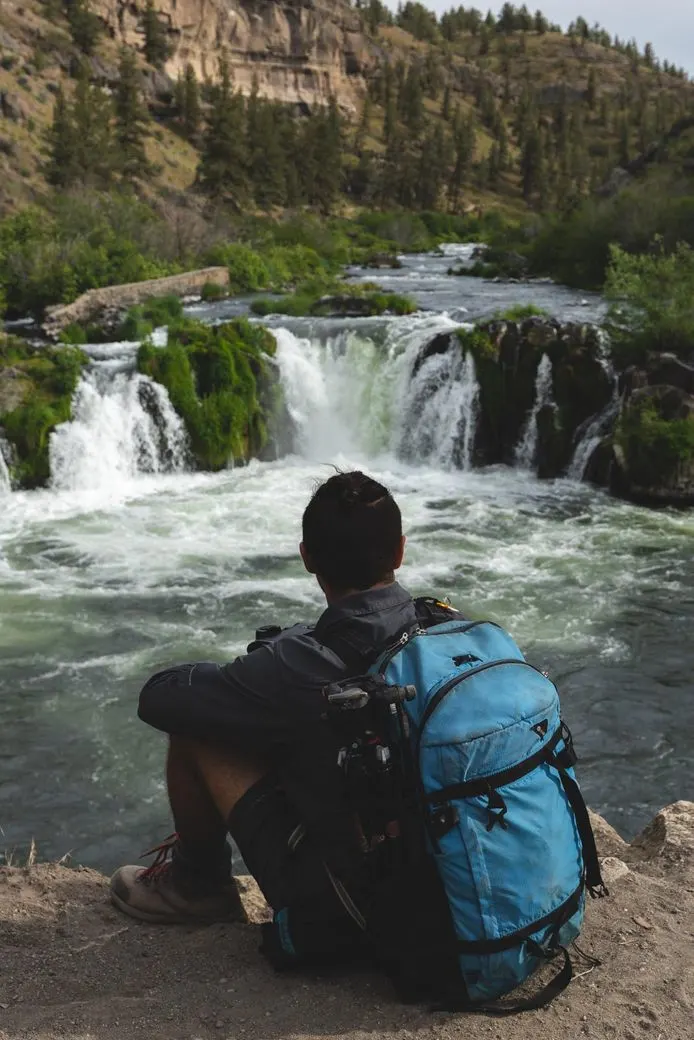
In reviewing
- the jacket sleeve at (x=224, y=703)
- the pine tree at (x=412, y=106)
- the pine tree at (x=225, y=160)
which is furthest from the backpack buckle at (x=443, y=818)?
the pine tree at (x=412, y=106)

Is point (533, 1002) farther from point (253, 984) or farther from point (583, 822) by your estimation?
point (253, 984)

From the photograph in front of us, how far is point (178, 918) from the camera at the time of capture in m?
3.39

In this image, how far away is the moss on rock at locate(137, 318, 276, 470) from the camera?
1584 centimetres

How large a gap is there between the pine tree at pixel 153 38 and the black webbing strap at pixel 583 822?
71129 mm

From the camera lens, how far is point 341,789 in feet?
8.79

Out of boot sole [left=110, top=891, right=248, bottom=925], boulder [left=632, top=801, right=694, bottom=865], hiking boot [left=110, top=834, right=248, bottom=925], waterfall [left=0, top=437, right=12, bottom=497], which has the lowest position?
waterfall [left=0, top=437, right=12, bottom=497]

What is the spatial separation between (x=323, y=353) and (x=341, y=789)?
16.0 metres

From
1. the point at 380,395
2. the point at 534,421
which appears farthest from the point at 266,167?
the point at 534,421

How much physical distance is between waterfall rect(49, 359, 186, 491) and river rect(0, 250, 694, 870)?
34 mm

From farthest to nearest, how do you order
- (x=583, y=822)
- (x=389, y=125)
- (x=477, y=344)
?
(x=389, y=125) < (x=477, y=344) < (x=583, y=822)

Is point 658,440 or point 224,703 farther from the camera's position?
point 658,440

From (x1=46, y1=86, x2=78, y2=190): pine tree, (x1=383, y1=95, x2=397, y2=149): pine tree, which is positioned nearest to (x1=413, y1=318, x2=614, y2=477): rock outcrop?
(x1=46, y1=86, x2=78, y2=190): pine tree

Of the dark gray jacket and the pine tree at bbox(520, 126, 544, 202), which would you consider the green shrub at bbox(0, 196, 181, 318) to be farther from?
the pine tree at bbox(520, 126, 544, 202)

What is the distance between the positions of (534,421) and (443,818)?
14162 millimetres
